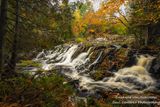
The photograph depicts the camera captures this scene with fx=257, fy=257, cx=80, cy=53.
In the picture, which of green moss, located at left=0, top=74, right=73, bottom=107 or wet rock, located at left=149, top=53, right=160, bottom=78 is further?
wet rock, located at left=149, top=53, right=160, bottom=78

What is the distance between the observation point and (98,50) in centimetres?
2219

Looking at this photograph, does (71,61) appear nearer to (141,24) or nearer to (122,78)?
(141,24)

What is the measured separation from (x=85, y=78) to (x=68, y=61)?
791cm

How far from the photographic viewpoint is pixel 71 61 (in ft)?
78.3

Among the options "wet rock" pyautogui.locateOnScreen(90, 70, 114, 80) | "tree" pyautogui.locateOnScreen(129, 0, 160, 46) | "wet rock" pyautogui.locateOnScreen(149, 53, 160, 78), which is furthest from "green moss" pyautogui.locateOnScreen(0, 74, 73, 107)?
"tree" pyautogui.locateOnScreen(129, 0, 160, 46)

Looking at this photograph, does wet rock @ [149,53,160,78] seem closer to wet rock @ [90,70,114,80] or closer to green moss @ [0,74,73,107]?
wet rock @ [90,70,114,80]

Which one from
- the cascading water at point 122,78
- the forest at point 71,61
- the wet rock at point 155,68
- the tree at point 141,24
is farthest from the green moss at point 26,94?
the tree at point 141,24

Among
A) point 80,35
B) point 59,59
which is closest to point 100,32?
point 80,35

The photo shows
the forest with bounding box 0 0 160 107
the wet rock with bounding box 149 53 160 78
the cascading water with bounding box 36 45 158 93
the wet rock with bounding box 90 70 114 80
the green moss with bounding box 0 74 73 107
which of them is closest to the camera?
the green moss with bounding box 0 74 73 107

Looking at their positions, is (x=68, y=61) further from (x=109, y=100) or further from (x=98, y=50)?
(x=109, y=100)

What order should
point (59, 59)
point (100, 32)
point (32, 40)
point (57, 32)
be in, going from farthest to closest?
point (100, 32)
point (59, 59)
point (32, 40)
point (57, 32)

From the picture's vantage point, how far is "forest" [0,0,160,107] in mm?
7878

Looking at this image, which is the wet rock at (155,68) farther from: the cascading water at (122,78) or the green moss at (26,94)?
the green moss at (26,94)

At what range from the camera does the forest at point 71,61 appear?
7878 millimetres
